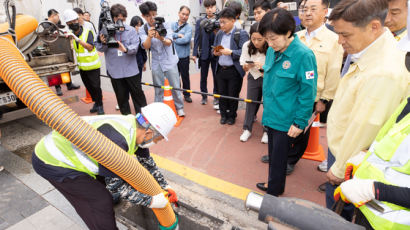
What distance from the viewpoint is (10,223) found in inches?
96.4

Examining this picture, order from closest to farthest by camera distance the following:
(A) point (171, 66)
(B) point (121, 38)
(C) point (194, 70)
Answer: (B) point (121, 38) < (A) point (171, 66) < (C) point (194, 70)

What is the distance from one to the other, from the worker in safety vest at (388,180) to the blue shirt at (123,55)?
3715mm

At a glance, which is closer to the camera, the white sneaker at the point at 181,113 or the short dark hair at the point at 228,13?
the short dark hair at the point at 228,13

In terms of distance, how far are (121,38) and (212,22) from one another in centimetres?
161

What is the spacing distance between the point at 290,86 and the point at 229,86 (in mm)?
2075

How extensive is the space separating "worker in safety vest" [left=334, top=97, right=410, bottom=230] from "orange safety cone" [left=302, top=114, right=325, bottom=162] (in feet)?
6.82

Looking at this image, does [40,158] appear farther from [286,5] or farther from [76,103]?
[286,5]

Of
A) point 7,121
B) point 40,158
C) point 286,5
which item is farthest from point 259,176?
point 7,121

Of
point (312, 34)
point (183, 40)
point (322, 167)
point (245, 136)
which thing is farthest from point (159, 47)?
point (322, 167)

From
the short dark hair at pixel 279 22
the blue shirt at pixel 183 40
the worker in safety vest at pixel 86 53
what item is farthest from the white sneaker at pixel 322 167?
the worker in safety vest at pixel 86 53

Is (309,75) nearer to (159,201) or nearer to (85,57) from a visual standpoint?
(159,201)

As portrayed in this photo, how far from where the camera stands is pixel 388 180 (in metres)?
1.16

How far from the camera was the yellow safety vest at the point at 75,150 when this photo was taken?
1.76 metres

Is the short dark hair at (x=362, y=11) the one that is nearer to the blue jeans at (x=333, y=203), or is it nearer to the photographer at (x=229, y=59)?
the blue jeans at (x=333, y=203)
